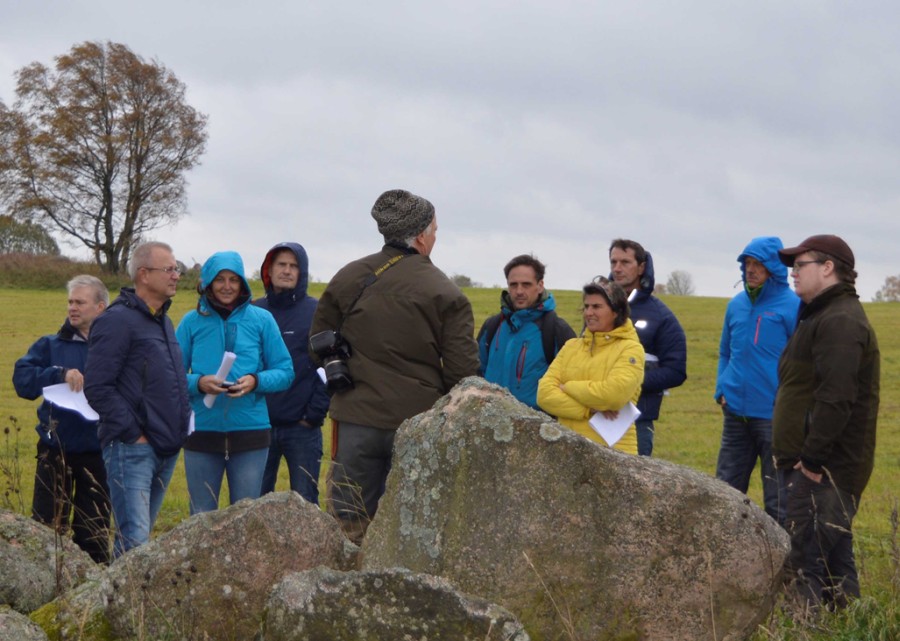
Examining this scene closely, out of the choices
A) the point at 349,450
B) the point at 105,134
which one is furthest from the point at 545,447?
the point at 105,134

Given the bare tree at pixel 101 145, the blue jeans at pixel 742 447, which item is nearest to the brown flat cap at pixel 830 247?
the blue jeans at pixel 742 447

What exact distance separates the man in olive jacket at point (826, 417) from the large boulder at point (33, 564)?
170 inches

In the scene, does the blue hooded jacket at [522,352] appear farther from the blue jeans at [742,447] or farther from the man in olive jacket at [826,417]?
the man in olive jacket at [826,417]

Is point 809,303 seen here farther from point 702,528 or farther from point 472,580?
point 472,580

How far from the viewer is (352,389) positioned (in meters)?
6.61

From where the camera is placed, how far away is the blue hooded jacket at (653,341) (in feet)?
29.2

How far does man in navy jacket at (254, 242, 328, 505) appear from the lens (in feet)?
28.1

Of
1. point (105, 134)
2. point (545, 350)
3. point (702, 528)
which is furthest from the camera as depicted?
point (105, 134)

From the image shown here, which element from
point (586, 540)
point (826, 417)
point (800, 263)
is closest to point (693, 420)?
point (800, 263)

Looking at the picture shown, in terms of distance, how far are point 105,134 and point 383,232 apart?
47.2 m

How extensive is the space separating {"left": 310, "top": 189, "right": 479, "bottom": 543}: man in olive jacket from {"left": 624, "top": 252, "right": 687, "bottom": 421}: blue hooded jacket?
2657 mm

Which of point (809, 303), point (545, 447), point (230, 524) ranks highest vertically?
point (809, 303)

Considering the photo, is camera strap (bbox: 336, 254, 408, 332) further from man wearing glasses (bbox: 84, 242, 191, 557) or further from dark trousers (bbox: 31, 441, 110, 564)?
dark trousers (bbox: 31, 441, 110, 564)

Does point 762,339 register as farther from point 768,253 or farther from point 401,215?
point 401,215
